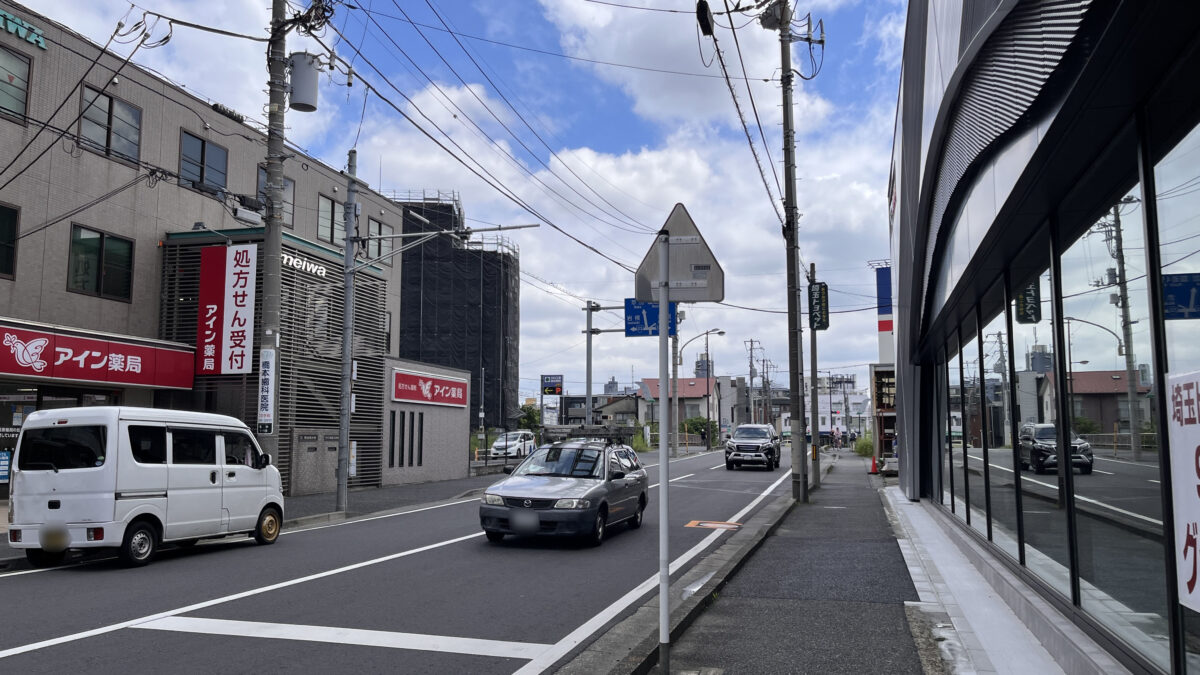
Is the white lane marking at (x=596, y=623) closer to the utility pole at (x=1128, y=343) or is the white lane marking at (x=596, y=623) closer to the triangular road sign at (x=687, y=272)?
the triangular road sign at (x=687, y=272)

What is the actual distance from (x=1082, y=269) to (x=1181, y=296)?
1.66 m

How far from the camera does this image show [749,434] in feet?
108

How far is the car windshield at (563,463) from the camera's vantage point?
42.7 ft

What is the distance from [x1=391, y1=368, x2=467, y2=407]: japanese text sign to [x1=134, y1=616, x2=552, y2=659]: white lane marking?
63.3 ft

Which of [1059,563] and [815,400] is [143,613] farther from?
[815,400]

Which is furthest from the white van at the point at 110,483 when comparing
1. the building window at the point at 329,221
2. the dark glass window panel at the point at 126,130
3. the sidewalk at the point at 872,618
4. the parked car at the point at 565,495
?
the building window at the point at 329,221

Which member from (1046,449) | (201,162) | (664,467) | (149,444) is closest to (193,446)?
(149,444)

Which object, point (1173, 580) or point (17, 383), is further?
point (17, 383)

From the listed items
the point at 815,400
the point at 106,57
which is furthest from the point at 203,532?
the point at 815,400

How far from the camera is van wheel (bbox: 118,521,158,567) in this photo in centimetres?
1027

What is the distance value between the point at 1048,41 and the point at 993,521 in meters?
6.66

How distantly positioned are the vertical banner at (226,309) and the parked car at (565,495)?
9418 millimetres

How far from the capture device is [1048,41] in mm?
3861

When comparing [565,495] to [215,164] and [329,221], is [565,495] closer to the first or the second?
[215,164]
